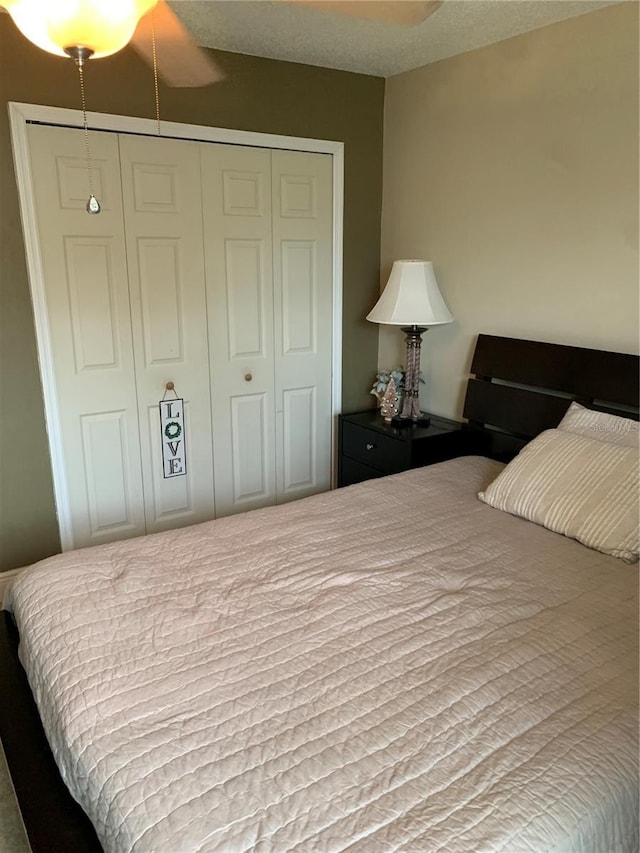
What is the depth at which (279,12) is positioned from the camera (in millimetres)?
2447

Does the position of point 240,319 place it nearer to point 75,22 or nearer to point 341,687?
point 75,22

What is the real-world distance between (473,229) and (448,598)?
1947 millimetres

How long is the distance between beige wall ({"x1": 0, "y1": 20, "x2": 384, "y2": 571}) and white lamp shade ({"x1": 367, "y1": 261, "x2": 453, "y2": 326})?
514 millimetres

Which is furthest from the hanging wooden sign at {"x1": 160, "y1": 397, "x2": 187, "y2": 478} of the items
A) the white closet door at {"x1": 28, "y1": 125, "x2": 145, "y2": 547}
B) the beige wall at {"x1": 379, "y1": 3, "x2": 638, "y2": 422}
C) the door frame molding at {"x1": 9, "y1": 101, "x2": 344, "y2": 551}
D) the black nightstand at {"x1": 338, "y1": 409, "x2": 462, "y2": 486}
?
the beige wall at {"x1": 379, "y1": 3, "x2": 638, "y2": 422}

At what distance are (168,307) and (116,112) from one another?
2.72ft

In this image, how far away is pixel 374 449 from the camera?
322 cm

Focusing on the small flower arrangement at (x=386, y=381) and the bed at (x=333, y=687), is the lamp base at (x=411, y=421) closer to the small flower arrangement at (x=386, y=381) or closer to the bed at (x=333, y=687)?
the small flower arrangement at (x=386, y=381)

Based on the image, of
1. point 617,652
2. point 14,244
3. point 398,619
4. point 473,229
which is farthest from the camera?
point 473,229

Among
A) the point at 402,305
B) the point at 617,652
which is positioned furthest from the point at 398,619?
the point at 402,305

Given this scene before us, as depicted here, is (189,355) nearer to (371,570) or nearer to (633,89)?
(371,570)

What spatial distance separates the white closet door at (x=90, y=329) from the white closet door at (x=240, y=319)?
1.41 feet

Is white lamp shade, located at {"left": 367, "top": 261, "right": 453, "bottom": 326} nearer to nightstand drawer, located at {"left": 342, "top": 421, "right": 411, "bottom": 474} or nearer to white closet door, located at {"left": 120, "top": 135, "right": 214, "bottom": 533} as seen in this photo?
nightstand drawer, located at {"left": 342, "top": 421, "right": 411, "bottom": 474}

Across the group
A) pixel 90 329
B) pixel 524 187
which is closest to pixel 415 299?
pixel 524 187

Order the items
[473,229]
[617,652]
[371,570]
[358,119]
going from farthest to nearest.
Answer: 1. [358,119]
2. [473,229]
3. [371,570]
4. [617,652]
